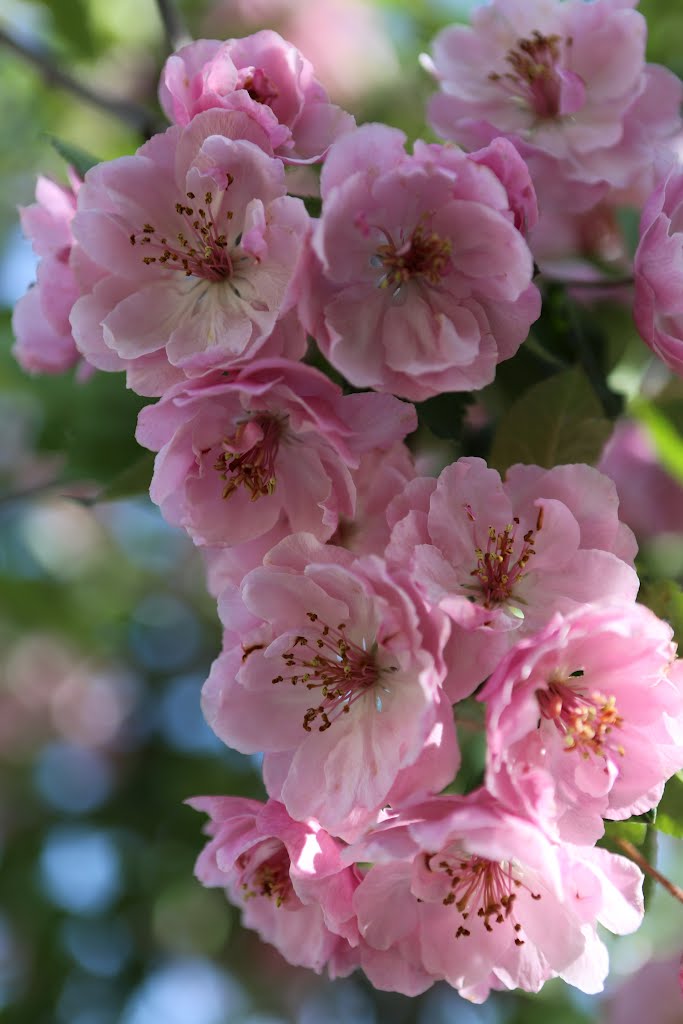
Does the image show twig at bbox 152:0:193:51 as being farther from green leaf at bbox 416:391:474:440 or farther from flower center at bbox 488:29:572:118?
green leaf at bbox 416:391:474:440

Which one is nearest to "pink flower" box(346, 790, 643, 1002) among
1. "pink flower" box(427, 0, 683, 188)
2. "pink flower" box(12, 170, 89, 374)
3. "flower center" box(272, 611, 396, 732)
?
"flower center" box(272, 611, 396, 732)

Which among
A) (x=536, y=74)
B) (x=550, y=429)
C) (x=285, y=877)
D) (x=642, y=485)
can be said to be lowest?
(x=642, y=485)

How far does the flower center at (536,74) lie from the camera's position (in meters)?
1.27

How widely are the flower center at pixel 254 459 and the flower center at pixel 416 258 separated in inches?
6.4

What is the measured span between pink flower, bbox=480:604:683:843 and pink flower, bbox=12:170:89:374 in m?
0.58

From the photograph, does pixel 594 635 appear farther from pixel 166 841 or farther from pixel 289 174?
pixel 166 841

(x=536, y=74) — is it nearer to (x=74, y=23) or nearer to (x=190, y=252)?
(x=190, y=252)

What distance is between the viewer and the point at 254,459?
1.01 meters

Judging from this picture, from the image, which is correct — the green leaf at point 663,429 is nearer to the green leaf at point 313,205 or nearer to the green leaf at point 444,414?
the green leaf at point 444,414

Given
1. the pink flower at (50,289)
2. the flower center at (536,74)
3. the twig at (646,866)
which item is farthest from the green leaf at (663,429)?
the pink flower at (50,289)

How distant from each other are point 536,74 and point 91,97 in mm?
698

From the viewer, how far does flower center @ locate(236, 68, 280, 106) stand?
1040mm

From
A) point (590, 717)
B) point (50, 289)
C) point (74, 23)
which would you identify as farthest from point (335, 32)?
point (590, 717)

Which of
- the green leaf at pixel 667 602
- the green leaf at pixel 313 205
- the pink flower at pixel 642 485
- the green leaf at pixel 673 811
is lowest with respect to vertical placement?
the pink flower at pixel 642 485
